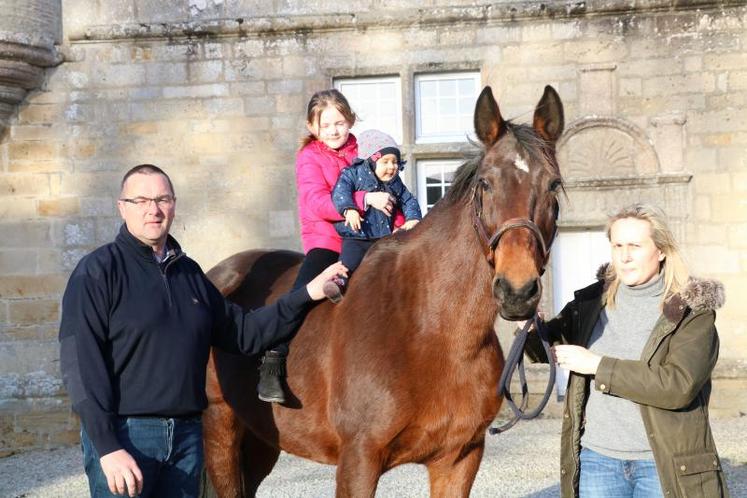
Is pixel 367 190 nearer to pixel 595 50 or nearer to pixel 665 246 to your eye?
pixel 665 246

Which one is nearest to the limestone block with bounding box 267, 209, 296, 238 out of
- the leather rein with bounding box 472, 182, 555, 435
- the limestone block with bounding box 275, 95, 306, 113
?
the limestone block with bounding box 275, 95, 306, 113

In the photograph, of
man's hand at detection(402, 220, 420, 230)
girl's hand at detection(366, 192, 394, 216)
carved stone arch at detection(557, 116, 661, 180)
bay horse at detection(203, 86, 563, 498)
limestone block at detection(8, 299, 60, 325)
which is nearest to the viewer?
bay horse at detection(203, 86, 563, 498)

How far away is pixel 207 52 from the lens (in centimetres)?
857

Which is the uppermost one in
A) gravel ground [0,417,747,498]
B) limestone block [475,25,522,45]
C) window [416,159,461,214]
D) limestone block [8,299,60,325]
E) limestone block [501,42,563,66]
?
limestone block [475,25,522,45]

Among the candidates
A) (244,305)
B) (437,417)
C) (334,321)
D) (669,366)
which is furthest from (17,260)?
(669,366)

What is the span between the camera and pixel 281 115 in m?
8.54

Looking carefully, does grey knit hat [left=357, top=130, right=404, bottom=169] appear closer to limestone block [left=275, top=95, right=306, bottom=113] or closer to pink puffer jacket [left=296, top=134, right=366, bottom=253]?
pink puffer jacket [left=296, top=134, right=366, bottom=253]

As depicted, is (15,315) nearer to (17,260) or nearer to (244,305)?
(17,260)

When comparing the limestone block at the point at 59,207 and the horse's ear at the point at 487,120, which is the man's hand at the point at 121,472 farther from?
the limestone block at the point at 59,207

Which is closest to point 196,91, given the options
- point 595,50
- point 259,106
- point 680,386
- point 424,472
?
point 259,106

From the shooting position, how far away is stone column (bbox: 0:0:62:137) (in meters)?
8.22

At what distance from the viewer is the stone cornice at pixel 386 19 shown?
8.20 metres

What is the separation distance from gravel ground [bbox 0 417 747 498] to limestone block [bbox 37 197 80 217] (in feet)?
7.34

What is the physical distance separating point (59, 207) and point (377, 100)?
3.23 metres
